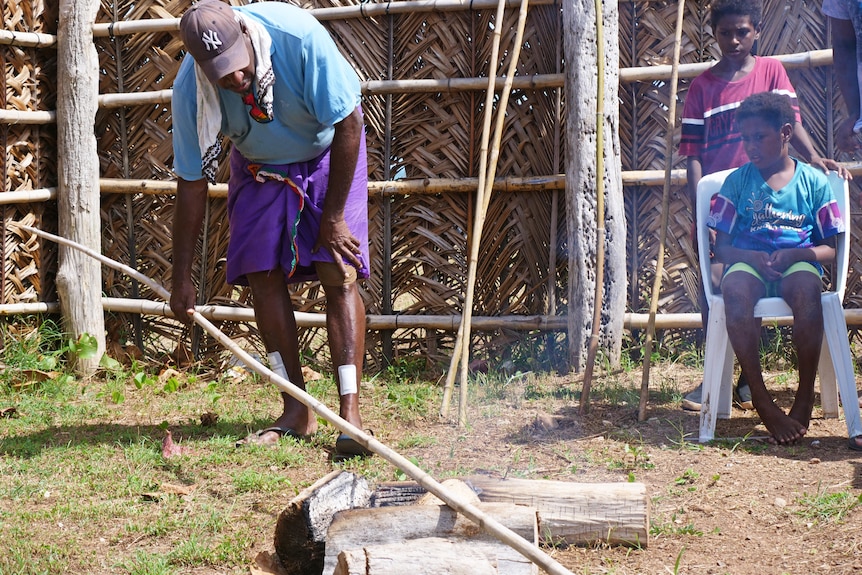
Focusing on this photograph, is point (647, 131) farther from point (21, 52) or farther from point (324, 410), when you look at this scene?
point (21, 52)

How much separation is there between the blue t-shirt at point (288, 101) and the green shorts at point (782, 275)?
1.62 metres

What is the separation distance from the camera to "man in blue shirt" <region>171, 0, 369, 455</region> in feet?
10.9

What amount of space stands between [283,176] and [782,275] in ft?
6.53

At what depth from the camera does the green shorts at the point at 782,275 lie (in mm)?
3520

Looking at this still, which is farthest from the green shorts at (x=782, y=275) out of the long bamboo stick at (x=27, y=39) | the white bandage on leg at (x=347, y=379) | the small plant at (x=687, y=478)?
the long bamboo stick at (x=27, y=39)

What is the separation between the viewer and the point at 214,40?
3049 mm

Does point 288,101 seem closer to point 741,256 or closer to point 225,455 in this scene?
point 225,455

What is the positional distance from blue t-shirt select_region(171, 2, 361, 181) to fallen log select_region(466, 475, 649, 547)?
1507 mm

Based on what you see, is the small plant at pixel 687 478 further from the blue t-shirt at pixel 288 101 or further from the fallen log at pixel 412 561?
the blue t-shirt at pixel 288 101

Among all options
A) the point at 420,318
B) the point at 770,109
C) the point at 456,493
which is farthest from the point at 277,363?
the point at 770,109

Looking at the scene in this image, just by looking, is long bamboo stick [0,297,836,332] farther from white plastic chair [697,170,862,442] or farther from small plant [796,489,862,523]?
small plant [796,489,862,523]

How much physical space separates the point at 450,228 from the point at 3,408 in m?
2.40

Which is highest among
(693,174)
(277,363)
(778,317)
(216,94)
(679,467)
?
(216,94)

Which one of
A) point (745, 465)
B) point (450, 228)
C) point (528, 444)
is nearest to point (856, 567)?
point (745, 465)
